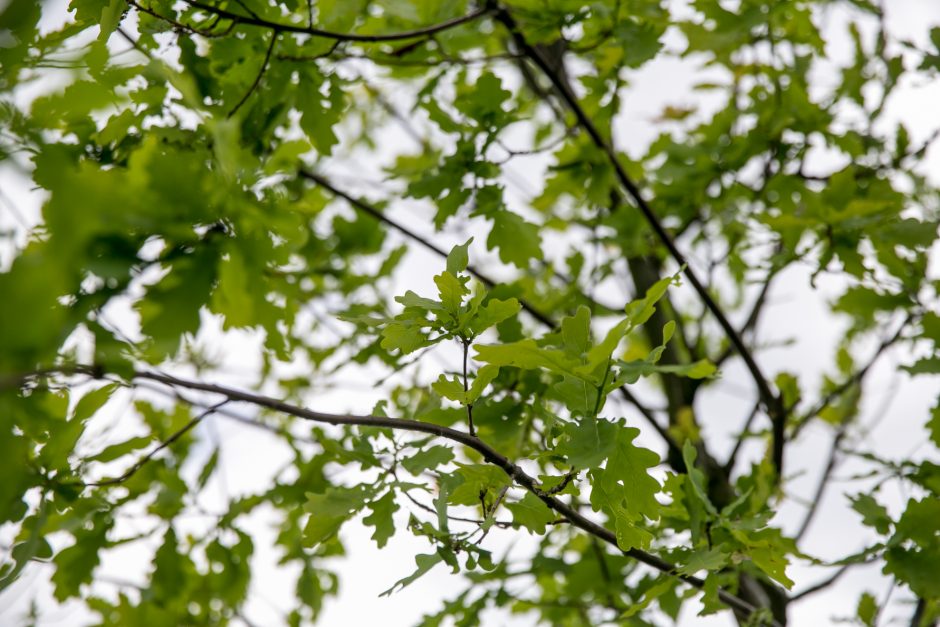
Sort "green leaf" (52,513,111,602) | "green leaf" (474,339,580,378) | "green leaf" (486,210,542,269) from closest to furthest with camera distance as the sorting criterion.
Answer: "green leaf" (474,339,580,378)
"green leaf" (52,513,111,602)
"green leaf" (486,210,542,269)

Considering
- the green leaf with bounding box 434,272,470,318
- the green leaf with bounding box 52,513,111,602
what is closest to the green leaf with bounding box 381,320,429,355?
the green leaf with bounding box 434,272,470,318

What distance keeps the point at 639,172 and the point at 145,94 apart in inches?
47.4

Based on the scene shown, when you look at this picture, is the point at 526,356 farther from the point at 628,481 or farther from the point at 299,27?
the point at 299,27

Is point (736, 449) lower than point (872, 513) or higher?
higher

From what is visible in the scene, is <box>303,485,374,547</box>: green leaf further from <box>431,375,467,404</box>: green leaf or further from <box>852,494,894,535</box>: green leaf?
<box>852,494,894,535</box>: green leaf

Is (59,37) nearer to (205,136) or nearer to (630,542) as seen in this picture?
(205,136)

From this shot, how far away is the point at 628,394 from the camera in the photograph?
1877 millimetres

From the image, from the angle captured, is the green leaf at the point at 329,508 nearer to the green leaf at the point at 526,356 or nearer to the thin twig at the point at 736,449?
the green leaf at the point at 526,356

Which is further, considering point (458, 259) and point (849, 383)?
point (849, 383)

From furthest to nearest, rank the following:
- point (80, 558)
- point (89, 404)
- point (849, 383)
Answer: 1. point (849, 383)
2. point (80, 558)
3. point (89, 404)

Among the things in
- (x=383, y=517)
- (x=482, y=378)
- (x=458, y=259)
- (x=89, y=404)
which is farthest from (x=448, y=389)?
(x=89, y=404)

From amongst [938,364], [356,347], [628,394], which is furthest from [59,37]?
[938,364]

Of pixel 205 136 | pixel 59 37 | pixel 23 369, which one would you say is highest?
pixel 205 136

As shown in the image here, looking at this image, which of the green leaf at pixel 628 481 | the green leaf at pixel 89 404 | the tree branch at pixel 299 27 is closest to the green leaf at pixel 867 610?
the green leaf at pixel 628 481
